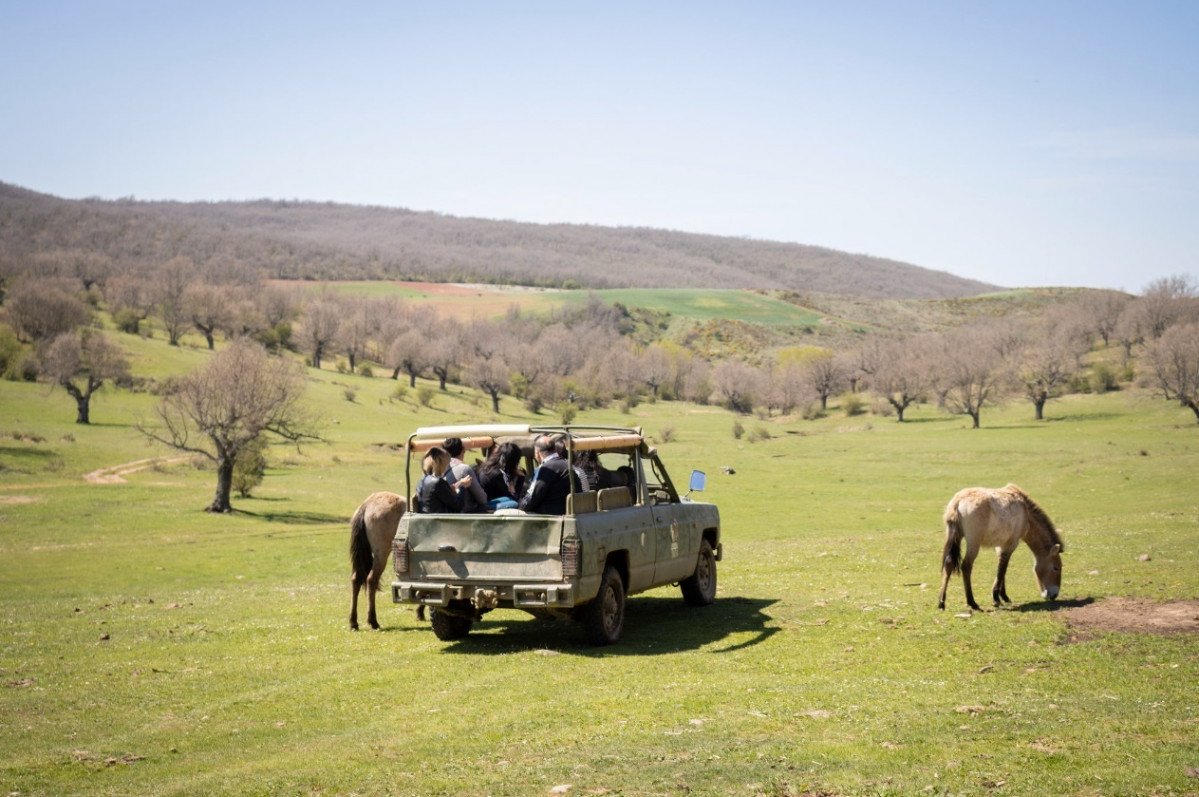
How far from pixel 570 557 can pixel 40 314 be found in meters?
104

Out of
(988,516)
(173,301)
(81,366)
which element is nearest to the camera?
(988,516)

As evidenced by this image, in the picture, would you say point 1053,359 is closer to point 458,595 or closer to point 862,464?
point 862,464

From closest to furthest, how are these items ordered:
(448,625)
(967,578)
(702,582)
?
(448,625), (967,578), (702,582)

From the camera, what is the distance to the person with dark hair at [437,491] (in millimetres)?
14234

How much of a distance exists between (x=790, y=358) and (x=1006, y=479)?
104298 millimetres

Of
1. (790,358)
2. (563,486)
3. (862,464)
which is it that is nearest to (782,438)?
(862,464)

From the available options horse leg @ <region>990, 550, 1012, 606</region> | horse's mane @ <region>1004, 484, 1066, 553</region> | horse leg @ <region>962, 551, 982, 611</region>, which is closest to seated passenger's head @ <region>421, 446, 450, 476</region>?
horse leg @ <region>962, 551, 982, 611</region>

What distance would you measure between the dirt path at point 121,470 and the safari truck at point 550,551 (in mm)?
48595

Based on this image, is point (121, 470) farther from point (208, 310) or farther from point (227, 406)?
point (208, 310)

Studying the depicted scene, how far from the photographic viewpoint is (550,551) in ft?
43.7

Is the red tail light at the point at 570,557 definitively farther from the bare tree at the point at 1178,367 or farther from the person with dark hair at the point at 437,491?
the bare tree at the point at 1178,367

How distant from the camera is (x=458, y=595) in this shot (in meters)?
13.7

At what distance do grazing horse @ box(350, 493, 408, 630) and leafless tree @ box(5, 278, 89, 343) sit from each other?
94.0m

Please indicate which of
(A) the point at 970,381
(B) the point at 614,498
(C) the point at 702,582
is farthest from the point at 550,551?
(A) the point at 970,381
